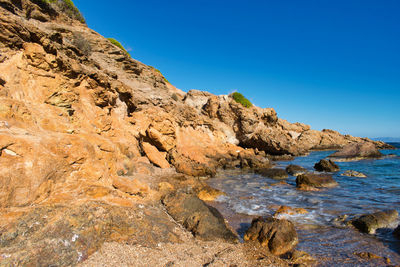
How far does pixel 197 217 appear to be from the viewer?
552 cm

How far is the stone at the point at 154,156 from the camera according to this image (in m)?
13.5

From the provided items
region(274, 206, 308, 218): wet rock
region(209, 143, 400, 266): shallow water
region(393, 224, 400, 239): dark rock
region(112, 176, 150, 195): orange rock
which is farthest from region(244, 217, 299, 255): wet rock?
region(112, 176, 150, 195): orange rock

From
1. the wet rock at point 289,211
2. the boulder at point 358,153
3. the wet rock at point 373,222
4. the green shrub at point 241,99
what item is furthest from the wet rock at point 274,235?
the green shrub at point 241,99

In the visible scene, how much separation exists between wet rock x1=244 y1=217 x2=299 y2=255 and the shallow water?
0.37 meters

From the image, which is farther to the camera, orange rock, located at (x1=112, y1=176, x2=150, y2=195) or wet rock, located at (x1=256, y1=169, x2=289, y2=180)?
wet rock, located at (x1=256, y1=169, x2=289, y2=180)

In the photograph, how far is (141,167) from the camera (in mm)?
11281

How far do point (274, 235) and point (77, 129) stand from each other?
730 cm

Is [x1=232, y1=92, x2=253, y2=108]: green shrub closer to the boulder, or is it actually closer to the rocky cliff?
the rocky cliff

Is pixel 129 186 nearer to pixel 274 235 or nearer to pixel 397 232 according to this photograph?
pixel 274 235

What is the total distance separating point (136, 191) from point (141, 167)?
5.56m

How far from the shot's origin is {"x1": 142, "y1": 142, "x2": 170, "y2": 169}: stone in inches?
531

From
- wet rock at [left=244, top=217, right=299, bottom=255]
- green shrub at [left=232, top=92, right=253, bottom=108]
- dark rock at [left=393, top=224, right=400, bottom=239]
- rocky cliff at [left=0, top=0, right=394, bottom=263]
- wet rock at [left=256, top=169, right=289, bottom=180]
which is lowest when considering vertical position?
wet rock at [left=244, top=217, right=299, bottom=255]

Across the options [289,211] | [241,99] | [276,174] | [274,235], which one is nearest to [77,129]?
[274,235]

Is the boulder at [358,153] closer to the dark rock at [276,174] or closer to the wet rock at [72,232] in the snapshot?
the dark rock at [276,174]
